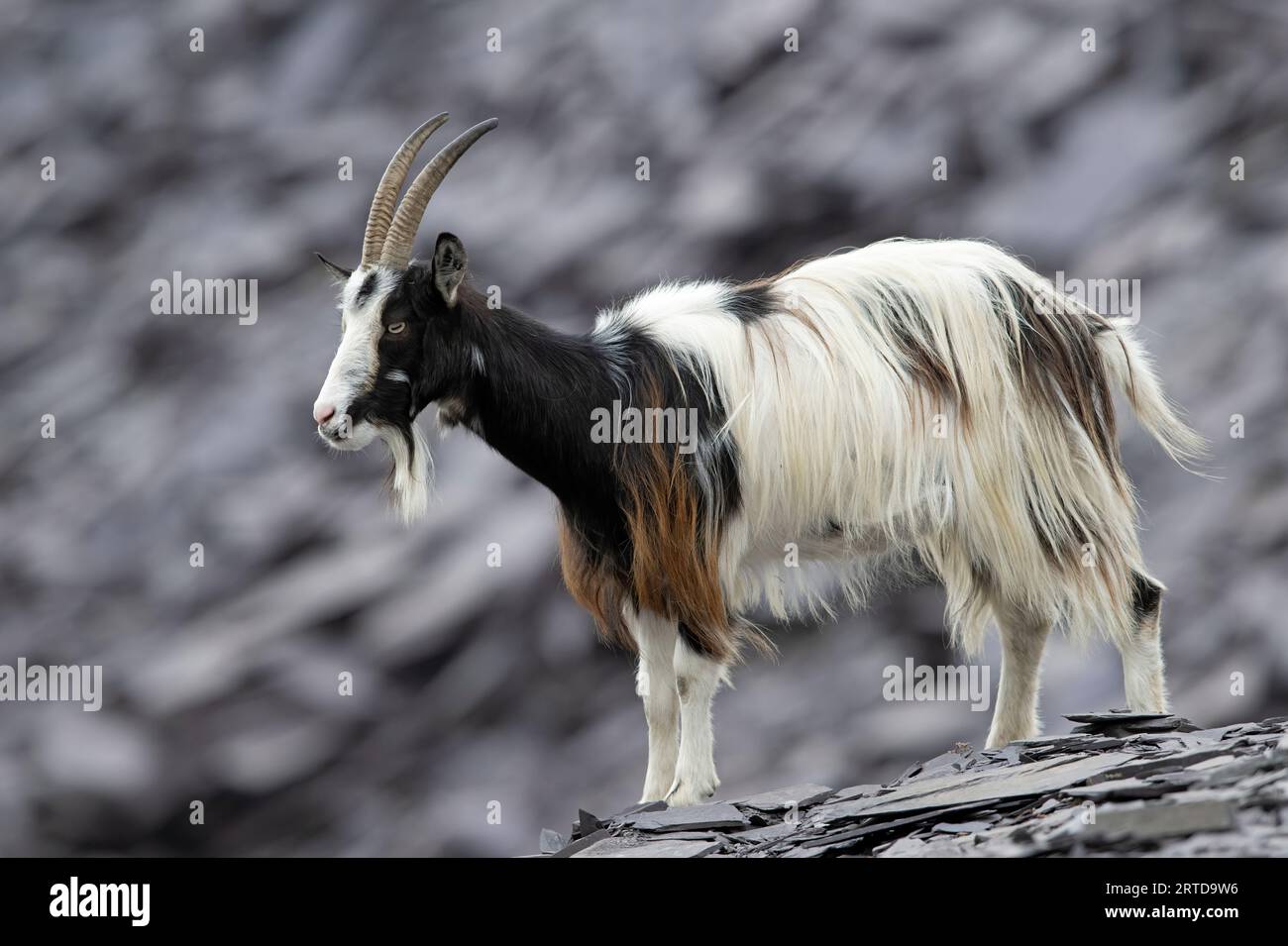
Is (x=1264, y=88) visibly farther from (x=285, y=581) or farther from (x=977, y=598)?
(x=285, y=581)

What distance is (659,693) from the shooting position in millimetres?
4840

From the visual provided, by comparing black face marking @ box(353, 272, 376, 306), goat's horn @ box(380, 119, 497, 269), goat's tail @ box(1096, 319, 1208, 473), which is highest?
goat's horn @ box(380, 119, 497, 269)

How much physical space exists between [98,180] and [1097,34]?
5.57 metres

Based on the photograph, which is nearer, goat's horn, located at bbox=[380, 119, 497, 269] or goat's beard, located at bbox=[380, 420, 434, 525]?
goat's horn, located at bbox=[380, 119, 497, 269]

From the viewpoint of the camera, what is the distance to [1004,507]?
494 cm

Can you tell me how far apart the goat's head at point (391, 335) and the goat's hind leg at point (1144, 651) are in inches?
96.7

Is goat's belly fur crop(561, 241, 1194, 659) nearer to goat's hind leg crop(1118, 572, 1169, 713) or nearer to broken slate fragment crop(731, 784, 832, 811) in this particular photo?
goat's hind leg crop(1118, 572, 1169, 713)

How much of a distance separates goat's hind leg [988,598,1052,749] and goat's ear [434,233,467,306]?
218 cm

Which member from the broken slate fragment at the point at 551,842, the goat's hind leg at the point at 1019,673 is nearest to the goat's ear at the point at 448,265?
the broken slate fragment at the point at 551,842

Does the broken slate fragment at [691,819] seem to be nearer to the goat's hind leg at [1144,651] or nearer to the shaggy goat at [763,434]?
the shaggy goat at [763,434]

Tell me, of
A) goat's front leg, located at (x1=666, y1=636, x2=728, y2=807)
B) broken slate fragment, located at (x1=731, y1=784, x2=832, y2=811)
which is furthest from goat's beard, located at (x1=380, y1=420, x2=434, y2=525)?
broken slate fragment, located at (x1=731, y1=784, x2=832, y2=811)

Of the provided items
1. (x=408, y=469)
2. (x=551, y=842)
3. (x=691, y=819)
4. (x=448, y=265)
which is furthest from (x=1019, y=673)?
(x=448, y=265)

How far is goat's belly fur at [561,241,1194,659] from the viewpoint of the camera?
4.83 meters
